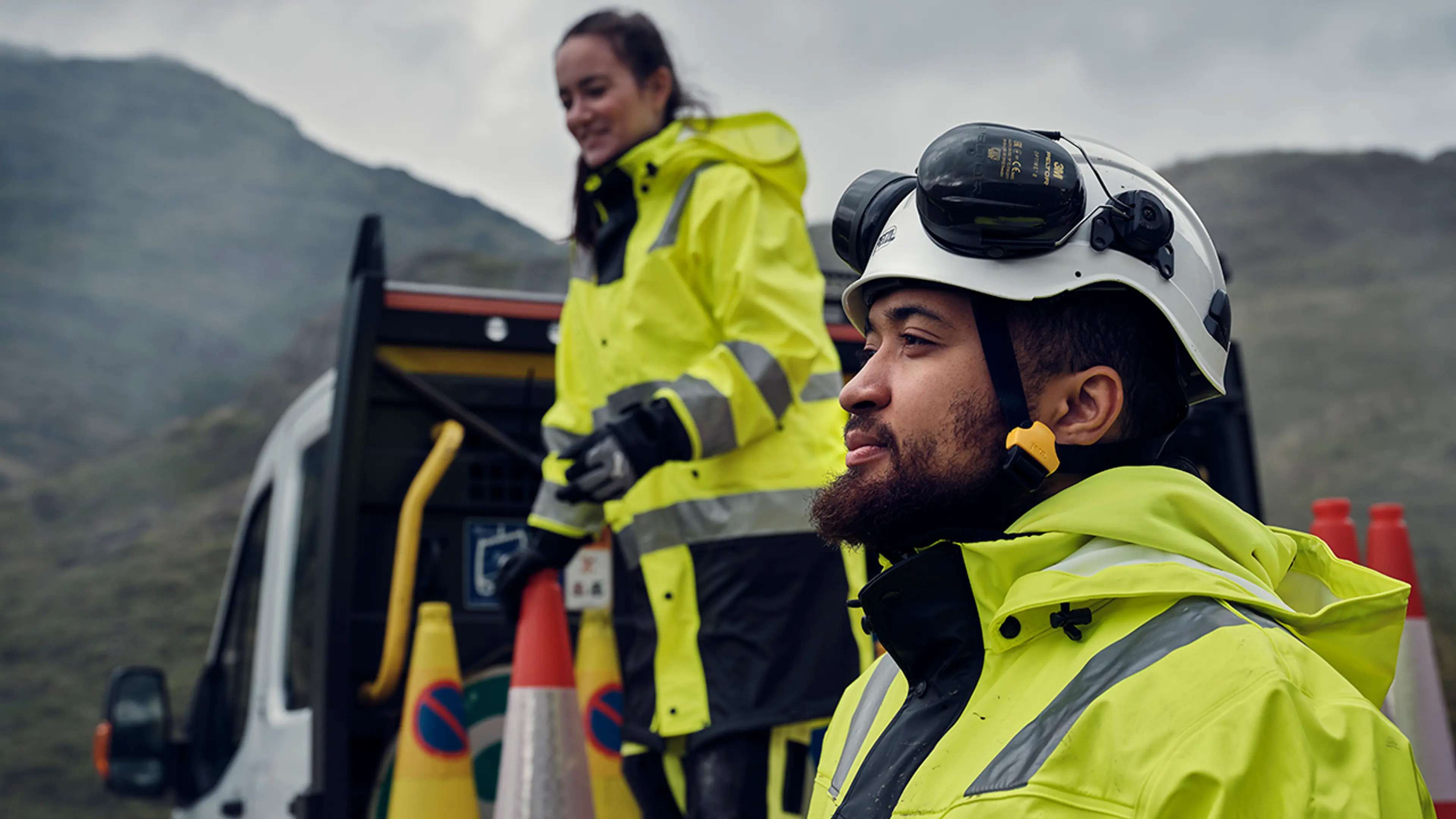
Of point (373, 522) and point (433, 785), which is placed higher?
point (373, 522)

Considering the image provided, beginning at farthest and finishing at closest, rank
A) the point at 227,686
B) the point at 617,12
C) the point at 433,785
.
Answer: the point at 227,686
the point at 617,12
the point at 433,785

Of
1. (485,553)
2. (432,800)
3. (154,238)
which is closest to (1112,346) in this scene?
(432,800)

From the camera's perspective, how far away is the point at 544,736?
8.95 ft

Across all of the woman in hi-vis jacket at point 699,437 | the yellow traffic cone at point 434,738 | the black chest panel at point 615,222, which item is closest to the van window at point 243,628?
the yellow traffic cone at point 434,738

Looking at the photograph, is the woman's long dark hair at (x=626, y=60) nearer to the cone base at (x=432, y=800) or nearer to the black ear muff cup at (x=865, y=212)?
the cone base at (x=432, y=800)

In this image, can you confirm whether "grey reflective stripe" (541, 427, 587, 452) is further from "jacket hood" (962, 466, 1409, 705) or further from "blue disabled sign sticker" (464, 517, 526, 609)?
"jacket hood" (962, 466, 1409, 705)

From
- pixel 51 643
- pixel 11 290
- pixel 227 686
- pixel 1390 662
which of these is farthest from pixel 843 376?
pixel 11 290

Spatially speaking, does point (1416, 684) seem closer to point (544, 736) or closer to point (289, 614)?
point (544, 736)

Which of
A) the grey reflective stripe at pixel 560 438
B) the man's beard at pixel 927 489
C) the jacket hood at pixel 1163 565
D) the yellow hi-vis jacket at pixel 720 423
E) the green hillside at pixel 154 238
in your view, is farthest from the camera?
the green hillside at pixel 154 238

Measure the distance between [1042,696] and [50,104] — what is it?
3023 inches

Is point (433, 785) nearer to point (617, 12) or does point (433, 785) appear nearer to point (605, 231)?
point (605, 231)

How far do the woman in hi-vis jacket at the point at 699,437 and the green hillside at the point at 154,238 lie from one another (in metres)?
42.3

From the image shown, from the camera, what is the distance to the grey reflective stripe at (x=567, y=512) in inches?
119

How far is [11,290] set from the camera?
55.8 m
